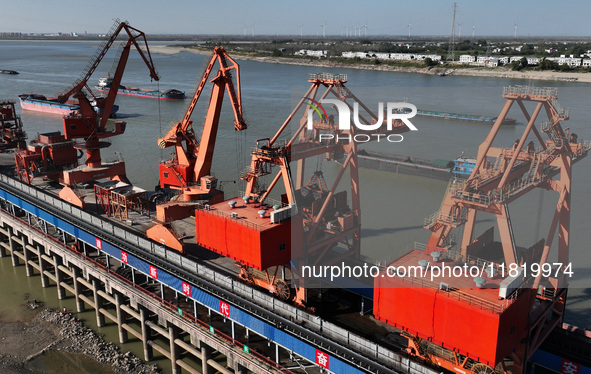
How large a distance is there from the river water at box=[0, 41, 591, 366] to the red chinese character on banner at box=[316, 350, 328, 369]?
46.0 feet

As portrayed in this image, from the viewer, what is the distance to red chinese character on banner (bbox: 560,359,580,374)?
17.2m

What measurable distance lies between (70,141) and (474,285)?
3254 centimetres

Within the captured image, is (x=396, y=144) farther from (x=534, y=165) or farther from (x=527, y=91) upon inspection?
(x=527, y=91)

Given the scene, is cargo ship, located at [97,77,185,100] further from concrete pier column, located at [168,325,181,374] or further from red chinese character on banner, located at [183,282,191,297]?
red chinese character on banner, located at [183,282,191,297]

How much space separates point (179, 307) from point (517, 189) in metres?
15.3

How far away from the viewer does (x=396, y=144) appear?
56.9 m

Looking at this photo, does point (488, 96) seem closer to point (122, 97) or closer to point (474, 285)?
point (122, 97)

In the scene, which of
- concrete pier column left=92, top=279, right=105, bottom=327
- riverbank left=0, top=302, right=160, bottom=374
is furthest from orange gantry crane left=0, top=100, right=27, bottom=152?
concrete pier column left=92, top=279, right=105, bottom=327

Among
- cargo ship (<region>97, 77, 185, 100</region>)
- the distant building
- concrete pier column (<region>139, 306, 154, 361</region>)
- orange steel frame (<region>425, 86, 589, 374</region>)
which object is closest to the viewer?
orange steel frame (<region>425, 86, 589, 374</region>)

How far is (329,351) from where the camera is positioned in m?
17.0

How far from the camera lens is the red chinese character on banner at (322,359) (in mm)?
17106

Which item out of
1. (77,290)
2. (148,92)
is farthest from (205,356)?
(148,92)

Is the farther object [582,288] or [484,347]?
[582,288]

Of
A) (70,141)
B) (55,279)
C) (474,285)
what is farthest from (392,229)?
(70,141)
